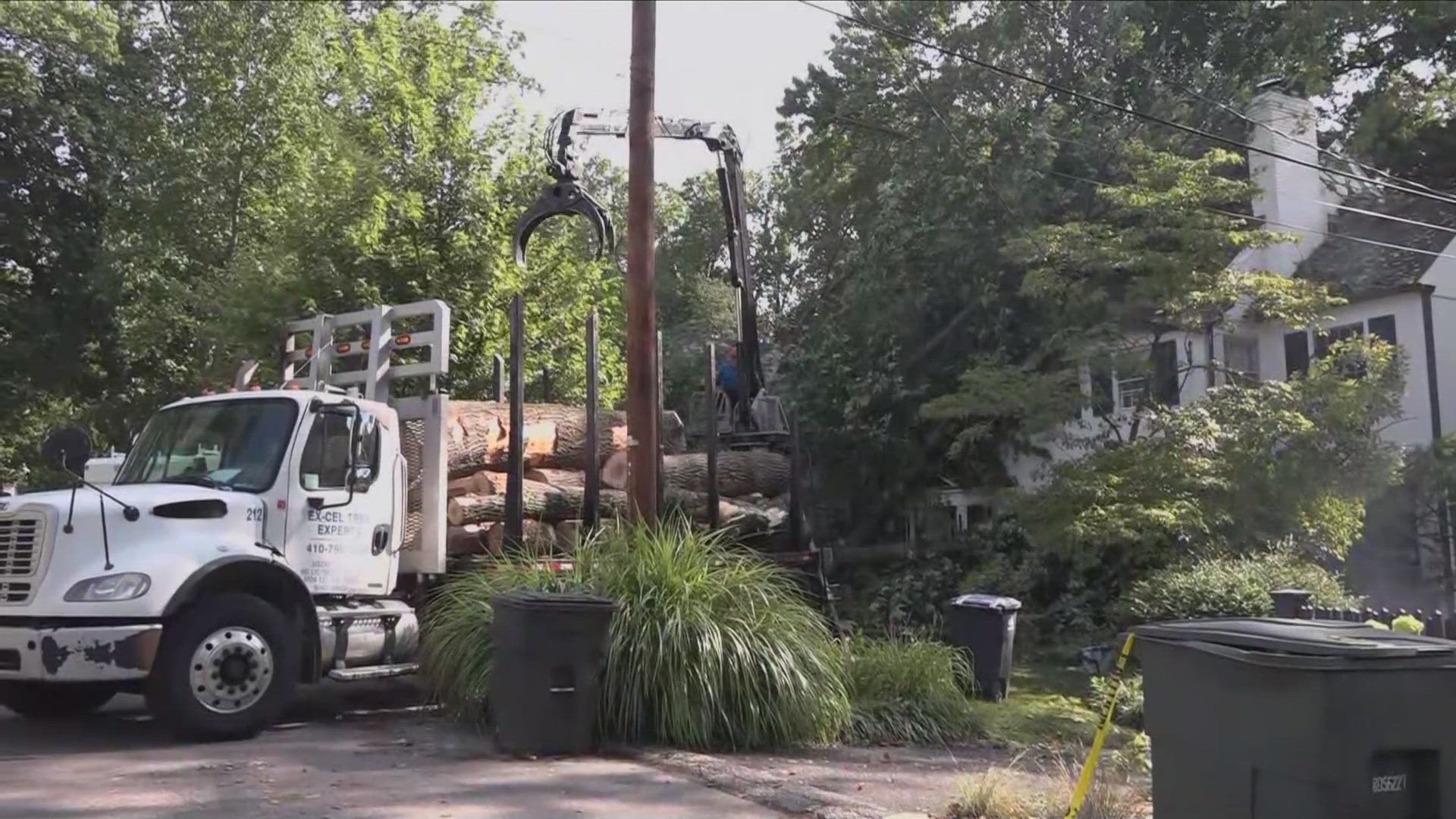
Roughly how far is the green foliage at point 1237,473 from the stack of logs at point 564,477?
11.6ft

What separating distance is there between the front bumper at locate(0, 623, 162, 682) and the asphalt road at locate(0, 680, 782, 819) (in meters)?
0.52

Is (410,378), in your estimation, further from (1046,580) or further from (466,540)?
(1046,580)

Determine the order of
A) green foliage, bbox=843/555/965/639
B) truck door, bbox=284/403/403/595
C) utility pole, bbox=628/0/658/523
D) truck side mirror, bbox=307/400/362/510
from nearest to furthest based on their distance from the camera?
truck door, bbox=284/403/403/595 < truck side mirror, bbox=307/400/362/510 < utility pole, bbox=628/0/658/523 < green foliage, bbox=843/555/965/639

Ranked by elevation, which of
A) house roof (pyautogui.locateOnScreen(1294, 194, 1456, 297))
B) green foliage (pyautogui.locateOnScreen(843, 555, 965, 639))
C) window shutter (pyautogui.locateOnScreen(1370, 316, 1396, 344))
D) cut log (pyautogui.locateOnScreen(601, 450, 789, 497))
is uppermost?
house roof (pyautogui.locateOnScreen(1294, 194, 1456, 297))

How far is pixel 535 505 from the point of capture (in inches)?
482

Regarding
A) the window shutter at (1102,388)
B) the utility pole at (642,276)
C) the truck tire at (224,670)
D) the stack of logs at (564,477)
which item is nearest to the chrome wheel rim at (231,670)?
the truck tire at (224,670)

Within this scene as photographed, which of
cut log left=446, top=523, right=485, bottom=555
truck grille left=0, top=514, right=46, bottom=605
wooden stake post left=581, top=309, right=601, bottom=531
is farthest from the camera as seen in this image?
cut log left=446, top=523, right=485, bottom=555

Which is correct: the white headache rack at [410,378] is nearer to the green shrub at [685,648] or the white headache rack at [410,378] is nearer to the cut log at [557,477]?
the green shrub at [685,648]

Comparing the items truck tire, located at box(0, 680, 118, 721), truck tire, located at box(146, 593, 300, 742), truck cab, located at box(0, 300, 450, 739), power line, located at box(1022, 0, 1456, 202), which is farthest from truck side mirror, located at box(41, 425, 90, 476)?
power line, located at box(1022, 0, 1456, 202)

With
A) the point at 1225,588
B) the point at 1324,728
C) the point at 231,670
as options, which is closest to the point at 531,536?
the point at 231,670

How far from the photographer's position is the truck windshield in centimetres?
998

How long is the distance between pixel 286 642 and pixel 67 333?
17.3m

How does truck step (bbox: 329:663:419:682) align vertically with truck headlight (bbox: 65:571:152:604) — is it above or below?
below

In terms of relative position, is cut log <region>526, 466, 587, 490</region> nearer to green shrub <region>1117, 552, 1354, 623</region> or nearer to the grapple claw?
the grapple claw
